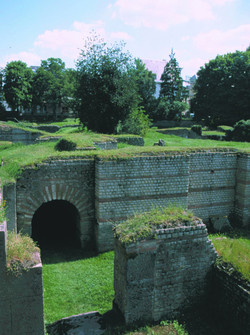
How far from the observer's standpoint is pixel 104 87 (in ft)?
61.5

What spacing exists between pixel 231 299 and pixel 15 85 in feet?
142

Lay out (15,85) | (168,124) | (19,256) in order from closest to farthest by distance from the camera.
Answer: (19,256)
(168,124)
(15,85)

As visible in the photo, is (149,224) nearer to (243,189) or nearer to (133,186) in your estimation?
(133,186)

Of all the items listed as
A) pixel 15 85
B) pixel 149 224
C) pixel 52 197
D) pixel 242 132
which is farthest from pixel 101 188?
pixel 15 85

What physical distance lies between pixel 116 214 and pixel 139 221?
3.04m

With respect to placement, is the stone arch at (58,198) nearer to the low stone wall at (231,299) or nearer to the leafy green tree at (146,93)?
the low stone wall at (231,299)

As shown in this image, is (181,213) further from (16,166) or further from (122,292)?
(16,166)

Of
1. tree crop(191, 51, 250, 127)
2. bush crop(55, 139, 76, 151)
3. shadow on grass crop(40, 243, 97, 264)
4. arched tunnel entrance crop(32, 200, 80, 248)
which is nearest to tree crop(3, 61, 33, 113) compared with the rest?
tree crop(191, 51, 250, 127)

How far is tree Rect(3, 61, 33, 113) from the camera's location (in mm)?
42469

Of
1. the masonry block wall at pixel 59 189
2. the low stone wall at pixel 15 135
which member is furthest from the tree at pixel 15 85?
the masonry block wall at pixel 59 189

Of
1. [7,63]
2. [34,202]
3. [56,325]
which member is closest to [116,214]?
[34,202]

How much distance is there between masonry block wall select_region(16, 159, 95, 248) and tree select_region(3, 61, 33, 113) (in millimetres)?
37289

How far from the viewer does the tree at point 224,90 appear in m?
36.9

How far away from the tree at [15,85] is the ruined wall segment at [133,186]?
37.8 meters
